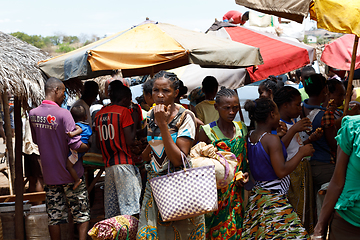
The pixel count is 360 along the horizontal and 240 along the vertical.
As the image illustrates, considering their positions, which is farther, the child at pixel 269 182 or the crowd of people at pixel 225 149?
the child at pixel 269 182

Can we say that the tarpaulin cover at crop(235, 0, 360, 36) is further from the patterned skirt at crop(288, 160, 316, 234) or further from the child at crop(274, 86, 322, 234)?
the patterned skirt at crop(288, 160, 316, 234)

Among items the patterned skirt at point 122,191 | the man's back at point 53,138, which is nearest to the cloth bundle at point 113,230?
the patterned skirt at point 122,191

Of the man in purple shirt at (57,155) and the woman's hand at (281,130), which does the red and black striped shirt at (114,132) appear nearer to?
the man in purple shirt at (57,155)

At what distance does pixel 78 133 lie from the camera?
15.3 feet

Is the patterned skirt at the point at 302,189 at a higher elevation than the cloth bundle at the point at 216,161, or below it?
below

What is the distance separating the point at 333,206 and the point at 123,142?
116 inches

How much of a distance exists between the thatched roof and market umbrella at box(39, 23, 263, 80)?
44 cm

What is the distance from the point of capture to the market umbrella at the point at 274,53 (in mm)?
6059

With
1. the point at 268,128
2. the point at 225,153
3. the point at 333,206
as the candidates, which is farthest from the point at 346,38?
the point at 333,206

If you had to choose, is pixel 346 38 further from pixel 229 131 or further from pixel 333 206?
pixel 333 206

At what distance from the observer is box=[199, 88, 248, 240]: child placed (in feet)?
12.7

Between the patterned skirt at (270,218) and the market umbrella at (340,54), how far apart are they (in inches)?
91.7

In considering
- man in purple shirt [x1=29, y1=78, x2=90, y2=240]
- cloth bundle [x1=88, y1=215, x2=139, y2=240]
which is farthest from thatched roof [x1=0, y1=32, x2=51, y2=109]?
cloth bundle [x1=88, y1=215, x2=139, y2=240]

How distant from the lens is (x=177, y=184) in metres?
3.14
